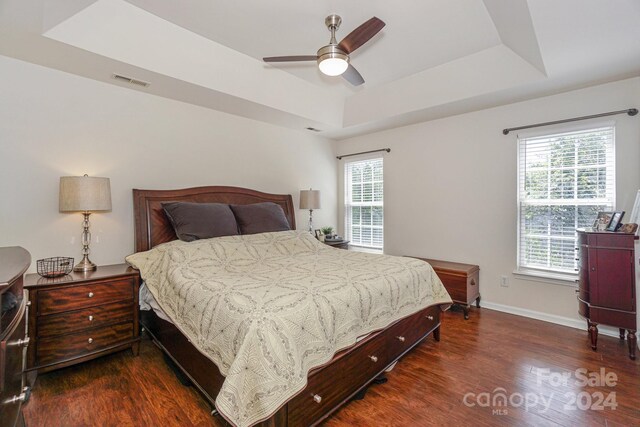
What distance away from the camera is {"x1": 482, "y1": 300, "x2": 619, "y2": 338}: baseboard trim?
2.87m

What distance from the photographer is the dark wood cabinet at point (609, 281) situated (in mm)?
2396

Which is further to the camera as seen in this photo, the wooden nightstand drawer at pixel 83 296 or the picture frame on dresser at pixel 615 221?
the picture frame on dresser at pixel 615 221

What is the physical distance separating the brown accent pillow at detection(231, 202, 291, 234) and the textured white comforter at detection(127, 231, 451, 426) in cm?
30

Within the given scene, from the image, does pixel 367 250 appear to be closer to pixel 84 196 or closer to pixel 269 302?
pixel 269 302

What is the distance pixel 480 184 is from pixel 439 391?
2.56 metres

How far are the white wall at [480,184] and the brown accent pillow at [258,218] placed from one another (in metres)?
1.88

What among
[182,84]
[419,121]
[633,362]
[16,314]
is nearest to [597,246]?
[633,362]

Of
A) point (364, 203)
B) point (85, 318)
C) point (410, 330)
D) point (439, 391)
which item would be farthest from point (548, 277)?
point (85, 318)

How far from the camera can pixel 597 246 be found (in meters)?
2.51

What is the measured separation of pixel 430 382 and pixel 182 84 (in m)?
3.30

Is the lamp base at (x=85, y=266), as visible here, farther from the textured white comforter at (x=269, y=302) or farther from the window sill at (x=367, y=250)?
the window sill at (x=367, y=250)

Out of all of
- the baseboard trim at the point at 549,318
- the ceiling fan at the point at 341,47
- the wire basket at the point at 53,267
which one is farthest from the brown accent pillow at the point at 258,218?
the baseboard trim at the point at 549,318

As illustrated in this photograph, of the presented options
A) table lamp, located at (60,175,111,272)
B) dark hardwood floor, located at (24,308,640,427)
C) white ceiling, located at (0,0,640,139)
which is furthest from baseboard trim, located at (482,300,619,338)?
table lamp, located at (60,175,111,272)

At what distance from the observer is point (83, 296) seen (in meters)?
2.19
